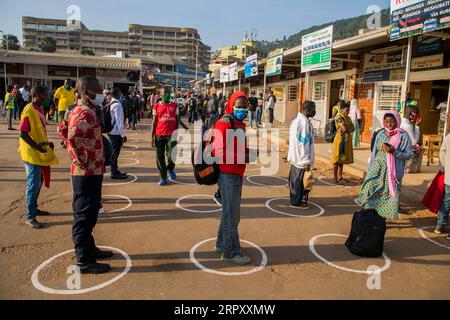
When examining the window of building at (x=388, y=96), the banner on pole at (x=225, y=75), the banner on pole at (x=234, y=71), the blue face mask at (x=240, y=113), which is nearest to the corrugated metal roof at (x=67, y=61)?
the banner on pole at (x=225, y=75)

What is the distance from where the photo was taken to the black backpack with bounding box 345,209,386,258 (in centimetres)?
387

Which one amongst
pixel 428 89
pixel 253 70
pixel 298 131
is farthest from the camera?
pixel 253 70

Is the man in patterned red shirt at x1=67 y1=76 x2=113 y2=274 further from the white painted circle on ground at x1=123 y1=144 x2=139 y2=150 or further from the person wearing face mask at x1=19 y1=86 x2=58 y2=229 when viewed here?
the white painted circle on ground at x1=123 y1=144 x2=139 y2=150

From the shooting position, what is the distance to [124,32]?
113 m

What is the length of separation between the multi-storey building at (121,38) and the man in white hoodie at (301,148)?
10956 cm

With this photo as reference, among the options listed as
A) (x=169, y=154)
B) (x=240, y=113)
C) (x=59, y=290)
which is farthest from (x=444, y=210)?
(x=59, y=290)

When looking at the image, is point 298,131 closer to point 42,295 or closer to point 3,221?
point 42,295

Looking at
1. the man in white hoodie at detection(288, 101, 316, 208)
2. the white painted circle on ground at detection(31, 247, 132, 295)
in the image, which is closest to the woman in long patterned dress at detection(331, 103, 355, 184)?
the man in white hoodie at detection(288, 101, 316, 208)

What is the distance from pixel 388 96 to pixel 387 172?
806 cm

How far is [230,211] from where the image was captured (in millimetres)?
3490

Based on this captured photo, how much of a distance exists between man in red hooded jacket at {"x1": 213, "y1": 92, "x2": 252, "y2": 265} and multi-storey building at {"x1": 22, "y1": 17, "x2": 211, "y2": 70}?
11128 cm

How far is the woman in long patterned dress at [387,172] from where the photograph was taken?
13.8 feet

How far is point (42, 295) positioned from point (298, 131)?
417 centimetres

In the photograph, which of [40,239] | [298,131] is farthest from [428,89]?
[40,239]
